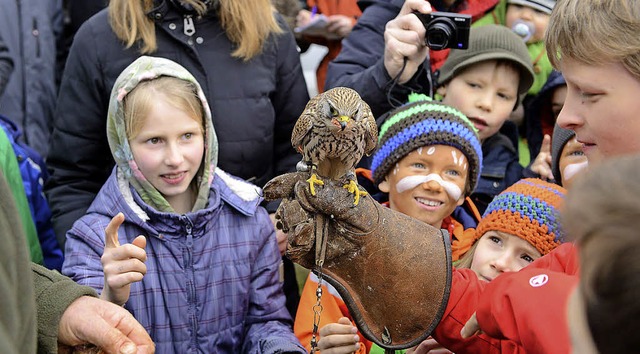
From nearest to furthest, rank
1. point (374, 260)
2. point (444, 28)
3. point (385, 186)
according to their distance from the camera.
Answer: point (374, 260)
point (385, 186)
point (444, 28)

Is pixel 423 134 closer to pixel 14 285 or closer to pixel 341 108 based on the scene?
pixel 341 108

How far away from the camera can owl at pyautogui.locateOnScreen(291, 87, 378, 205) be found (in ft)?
5.62

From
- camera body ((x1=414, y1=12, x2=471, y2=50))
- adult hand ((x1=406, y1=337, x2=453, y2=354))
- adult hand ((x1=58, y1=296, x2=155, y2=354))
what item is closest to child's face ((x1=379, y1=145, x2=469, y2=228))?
camera body ((x1=414, y1=12, x2=471, y2=50))

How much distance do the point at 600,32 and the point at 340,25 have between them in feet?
8.45

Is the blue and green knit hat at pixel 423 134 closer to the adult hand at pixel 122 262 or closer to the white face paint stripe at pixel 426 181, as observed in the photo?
the white face paint stripe at pixel 426 181

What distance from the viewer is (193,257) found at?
255 centimetres

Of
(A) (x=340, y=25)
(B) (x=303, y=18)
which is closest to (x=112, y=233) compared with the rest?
(A) (x=340, y=25)

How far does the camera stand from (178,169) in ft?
8.45

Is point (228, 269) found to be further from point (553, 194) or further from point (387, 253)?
point (553, 194)

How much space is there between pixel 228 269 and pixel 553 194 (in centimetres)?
119

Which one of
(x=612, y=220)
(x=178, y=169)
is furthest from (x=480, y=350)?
(x=178, y=169)

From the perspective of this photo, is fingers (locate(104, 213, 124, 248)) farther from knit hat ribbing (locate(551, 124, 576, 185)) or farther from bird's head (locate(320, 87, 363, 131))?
knit hat ribbing (locate(551, 124, 576, 185))

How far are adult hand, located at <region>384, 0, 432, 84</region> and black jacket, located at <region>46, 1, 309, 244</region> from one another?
0.52 meters

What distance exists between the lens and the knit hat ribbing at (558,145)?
9.03 feet
